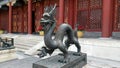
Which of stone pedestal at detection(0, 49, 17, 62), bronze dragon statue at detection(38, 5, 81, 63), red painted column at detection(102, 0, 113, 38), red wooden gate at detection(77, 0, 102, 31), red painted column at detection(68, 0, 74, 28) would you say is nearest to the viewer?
bronze dragon statue at detection(38, 5, 81, 63)

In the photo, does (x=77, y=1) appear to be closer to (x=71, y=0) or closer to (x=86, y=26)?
(x=71, y=0)

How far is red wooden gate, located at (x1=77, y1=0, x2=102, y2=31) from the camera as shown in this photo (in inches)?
367

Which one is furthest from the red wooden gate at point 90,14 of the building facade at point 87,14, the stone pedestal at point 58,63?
the stone pedestal at point 58,63

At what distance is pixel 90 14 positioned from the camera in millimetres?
9734

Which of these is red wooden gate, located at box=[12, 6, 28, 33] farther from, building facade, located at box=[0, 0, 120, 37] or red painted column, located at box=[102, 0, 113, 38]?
red painted column, located at box=[102, 0, 113, 38]

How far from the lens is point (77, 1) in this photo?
10562 mm

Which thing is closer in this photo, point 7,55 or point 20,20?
point 7,55

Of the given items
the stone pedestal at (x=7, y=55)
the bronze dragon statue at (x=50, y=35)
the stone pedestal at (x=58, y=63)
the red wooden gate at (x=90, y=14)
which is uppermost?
the red wooden gate at (x=90, y=14)

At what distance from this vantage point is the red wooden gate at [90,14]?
931 centimetres

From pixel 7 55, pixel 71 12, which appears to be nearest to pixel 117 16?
pixel 71 12

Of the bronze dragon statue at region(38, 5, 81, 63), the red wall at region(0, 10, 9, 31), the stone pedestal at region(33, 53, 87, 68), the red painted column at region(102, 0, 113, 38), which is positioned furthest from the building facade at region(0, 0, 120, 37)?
the bronze dragon statue at region(38, 5, 81, 63)

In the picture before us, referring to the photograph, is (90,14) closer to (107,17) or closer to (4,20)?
(107,17)

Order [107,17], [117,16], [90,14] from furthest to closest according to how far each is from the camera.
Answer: [90,14]
[117,16]
[107,17]

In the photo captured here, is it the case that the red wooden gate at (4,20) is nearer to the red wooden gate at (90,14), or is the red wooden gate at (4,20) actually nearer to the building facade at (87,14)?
the building facade at (87,14)
